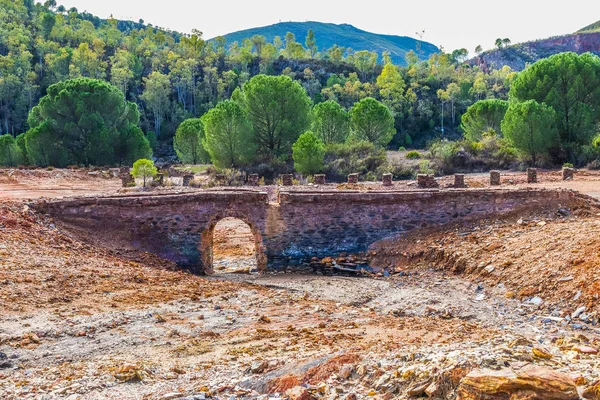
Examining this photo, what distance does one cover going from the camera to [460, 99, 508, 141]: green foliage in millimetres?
43656

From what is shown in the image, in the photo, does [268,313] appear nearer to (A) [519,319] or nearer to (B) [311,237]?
(A) [519,319]

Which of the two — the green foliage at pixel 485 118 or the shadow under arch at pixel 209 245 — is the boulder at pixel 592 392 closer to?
the shadow under arch at pixel 209 245

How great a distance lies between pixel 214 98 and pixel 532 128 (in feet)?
178

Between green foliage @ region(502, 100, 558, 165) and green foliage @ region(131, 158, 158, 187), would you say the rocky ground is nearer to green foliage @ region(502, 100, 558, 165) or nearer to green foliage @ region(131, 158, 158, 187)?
green foliage @ region(131, 158, 158, 187)

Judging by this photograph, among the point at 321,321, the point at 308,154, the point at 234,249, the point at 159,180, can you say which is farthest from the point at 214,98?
the point at 321,321

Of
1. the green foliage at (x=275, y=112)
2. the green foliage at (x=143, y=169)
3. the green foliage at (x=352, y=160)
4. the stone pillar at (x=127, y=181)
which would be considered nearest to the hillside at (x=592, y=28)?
the green foliage at (x=352, y=160)

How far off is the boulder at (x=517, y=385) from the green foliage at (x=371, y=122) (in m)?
38.0

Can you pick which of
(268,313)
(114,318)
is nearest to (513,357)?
(268,313)

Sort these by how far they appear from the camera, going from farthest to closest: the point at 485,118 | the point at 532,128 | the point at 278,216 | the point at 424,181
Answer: the point at 485,118, the point at 532,128, the point at 424,181, the point at 278,216

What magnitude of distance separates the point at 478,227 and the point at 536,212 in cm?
149

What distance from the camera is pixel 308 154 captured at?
110 ft

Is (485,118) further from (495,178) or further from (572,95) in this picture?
(495,178)

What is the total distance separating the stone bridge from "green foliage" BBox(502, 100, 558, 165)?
18442mm

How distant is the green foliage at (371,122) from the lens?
43344 mm
